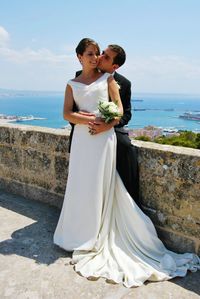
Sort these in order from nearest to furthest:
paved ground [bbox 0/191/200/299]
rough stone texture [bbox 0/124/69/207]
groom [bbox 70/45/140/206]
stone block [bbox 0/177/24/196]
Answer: paved ground [bbox 0/191/200/299], groom [bbox 70/45/140/206], rough stone texture [bbox 0/124/69/207], stone block [bbox 0/177/24/196]

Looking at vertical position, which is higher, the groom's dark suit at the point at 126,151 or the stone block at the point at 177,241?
the groom's dark suit at the point at 126,151

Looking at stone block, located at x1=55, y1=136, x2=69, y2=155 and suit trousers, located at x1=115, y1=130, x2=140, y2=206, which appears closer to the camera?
suit trousers, located at x1=115, y1=130, x2=140, y2=206

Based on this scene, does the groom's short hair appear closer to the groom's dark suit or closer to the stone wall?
the groom's dark suit

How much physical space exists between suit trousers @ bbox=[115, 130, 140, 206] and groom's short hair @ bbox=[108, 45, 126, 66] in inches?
26.0

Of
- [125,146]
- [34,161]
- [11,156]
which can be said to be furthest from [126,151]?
[11,156]

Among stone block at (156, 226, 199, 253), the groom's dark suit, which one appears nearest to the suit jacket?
the groom's dark suit

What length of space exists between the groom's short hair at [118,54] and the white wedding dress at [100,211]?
0.17 meters

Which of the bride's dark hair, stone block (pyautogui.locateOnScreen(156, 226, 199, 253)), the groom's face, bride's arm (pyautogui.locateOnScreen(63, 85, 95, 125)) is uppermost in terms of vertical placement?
the bride's dark hair

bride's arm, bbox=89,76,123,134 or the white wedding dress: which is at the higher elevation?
bride's arm, bbox=89,76,123,134

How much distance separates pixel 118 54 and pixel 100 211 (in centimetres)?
146

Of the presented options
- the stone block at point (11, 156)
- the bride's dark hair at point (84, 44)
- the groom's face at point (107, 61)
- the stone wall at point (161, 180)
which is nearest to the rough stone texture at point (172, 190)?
the stone wall at point (161, 180)

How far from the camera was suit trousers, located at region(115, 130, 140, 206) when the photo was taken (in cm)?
319

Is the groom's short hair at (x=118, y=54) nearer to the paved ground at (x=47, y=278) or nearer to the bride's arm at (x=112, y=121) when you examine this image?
the bride's arm at (x=112, y=121)

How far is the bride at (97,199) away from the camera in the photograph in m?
2.99
